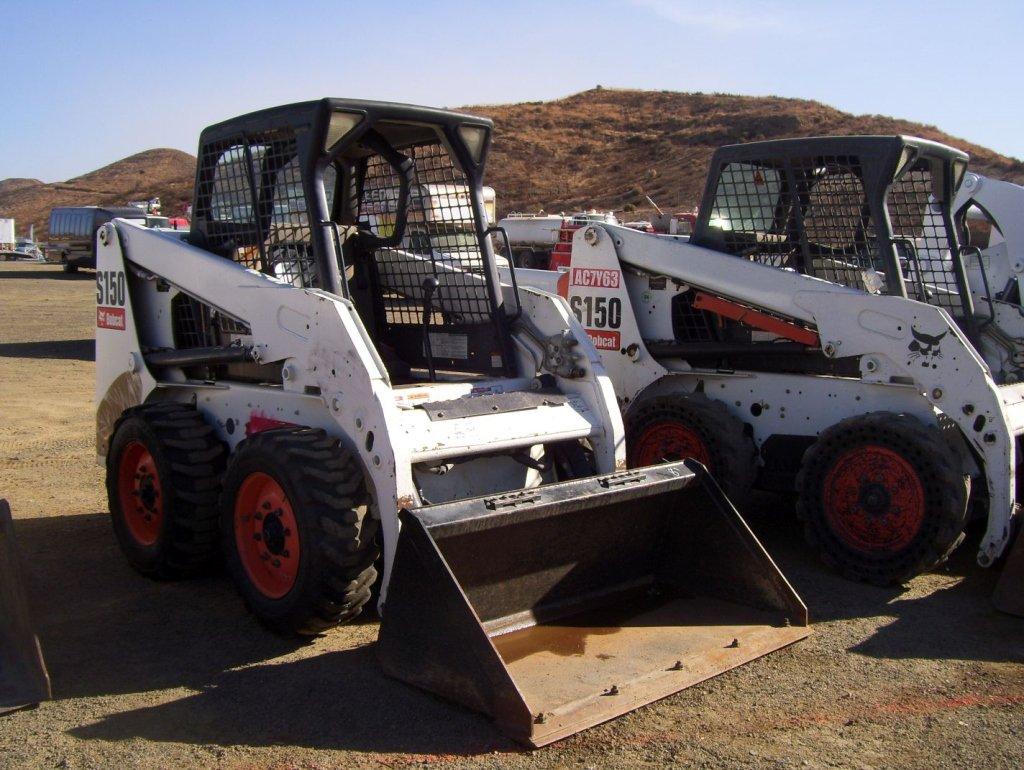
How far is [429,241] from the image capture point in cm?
628

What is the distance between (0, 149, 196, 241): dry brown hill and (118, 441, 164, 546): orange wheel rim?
176 ft

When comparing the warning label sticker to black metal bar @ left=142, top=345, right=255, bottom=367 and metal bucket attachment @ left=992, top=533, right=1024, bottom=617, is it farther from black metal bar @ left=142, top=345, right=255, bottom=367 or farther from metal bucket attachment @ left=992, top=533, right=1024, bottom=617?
metal bucket attachment @ left=992, top=533, right=1024, bottom=617

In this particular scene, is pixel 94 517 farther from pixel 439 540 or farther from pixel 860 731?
pixel 860 731

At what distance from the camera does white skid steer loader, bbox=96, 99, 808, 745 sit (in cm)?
439

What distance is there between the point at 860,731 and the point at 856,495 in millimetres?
2173

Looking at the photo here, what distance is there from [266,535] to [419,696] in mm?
1119

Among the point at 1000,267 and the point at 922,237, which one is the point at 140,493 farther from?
the point at 1000,267

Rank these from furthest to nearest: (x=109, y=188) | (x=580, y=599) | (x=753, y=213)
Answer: (x=109, y=188)
(x=753, y=213)
(x=580, y=599)

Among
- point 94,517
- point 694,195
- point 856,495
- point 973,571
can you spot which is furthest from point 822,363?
point 694,195

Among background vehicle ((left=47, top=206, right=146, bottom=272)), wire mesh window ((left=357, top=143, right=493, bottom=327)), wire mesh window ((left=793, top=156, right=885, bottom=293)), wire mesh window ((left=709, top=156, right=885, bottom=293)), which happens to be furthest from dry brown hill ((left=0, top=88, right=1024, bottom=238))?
wire mesh window ((left=357, top=143, right=493, bottom=327))

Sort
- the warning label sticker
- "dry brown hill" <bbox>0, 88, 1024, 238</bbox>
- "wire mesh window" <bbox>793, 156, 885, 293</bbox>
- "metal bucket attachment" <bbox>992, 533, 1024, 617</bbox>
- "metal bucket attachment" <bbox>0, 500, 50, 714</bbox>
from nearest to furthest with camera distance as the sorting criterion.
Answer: "metal bucket attachment" <bbox>0, 500, 50, 714</bbox> < "metal bucket attachment" <bbox>992, 533, 1024, 617</bbox> < the warning label sticker < "wire mesh window" <bbox>793, 156, 885, 293</bbox> < "dry brown hill" <bbox>0, 88, 1024, 238</bbox>

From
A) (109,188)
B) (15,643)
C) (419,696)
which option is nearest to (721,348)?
(419,696)

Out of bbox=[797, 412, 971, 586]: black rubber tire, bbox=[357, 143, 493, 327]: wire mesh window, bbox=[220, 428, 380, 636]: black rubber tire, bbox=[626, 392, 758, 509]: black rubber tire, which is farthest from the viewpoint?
bbox=[626, 392, 758, 509]: black rubber tire

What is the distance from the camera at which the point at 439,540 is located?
14.3 feet
